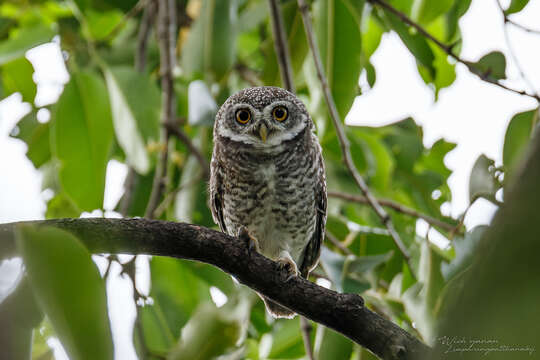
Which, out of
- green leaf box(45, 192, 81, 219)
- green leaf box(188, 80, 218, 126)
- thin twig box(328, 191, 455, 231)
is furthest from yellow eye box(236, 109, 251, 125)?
green leaf box(45, 192, 81, 219)

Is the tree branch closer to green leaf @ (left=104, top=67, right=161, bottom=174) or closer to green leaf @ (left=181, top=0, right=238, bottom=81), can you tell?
green leaf @ (left=104, top=67, right=161, bottom=174)

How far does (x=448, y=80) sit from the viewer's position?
3184 millimetres

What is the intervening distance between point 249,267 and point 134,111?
1.44m

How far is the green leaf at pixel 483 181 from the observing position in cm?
197

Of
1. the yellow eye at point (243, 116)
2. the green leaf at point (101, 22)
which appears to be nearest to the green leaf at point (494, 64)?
the yellow eye at point (243, 116)

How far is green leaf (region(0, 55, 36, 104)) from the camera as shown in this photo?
3.49 m

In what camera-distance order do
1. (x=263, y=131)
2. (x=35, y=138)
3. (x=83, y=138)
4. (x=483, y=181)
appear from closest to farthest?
1. (x=483, y=181)
2. (x=263, y=131)
3. (x=83, y=138)
4. (x=35, y=138)

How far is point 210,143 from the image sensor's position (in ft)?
10.6

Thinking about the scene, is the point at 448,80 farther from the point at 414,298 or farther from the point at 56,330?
the point at 56,330

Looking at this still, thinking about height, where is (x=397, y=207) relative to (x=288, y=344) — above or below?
above

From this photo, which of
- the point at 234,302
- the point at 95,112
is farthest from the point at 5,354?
the point at 95,112

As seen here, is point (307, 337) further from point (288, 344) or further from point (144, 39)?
point (144, 39)

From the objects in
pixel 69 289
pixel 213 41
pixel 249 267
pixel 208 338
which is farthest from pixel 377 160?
pixel 69 289

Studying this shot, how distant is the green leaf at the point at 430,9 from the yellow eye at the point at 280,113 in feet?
2.16
